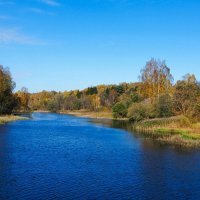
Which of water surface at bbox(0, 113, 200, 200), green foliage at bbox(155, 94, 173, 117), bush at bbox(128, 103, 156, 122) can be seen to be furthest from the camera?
bush at bbox(128, 103, 156, 122)

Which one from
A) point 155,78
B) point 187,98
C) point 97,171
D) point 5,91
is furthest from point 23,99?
point 97,171

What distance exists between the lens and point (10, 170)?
31.8m

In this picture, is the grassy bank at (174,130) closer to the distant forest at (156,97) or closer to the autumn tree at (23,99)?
the distant forest at (156,97)

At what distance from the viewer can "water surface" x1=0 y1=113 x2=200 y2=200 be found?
83.5 ft

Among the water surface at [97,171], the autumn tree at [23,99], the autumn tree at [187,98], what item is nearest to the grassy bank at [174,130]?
the autumn tree at [187,98]

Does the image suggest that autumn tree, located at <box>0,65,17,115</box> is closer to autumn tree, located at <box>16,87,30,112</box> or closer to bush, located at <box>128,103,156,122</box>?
bush, located at <box>128,103,156,122</box>

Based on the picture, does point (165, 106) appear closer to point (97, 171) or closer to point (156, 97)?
point (156, 97)

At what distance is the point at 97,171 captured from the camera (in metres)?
32.3

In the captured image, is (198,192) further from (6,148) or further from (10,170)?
(6,148)

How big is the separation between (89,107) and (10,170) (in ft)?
498

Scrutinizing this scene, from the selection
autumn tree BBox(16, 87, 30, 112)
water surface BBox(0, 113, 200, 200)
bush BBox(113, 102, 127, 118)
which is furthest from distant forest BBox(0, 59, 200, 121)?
autumn tree BBox(16, 87, 30, 112)

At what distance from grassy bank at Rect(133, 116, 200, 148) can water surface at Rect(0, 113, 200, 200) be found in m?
5.21

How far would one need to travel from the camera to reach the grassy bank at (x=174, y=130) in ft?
168

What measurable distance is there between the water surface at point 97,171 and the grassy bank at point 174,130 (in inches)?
205
